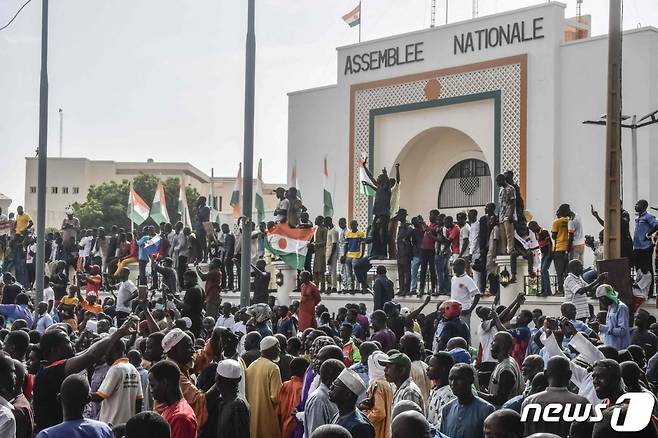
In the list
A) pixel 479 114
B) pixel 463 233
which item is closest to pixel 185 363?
A: pixel 463 233

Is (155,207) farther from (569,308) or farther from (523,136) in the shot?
(569,308)

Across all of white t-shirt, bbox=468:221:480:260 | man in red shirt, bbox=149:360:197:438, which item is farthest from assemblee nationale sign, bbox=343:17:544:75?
man in red shirt, bbox=149:360:197:438

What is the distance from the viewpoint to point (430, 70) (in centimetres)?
3130

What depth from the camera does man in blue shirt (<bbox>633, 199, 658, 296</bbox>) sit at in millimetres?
17312

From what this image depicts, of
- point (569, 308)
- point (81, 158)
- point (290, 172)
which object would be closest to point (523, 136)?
point (290, 172)

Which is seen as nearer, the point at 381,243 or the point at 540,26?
the point at 381,243

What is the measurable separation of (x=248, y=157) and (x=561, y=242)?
252 inches

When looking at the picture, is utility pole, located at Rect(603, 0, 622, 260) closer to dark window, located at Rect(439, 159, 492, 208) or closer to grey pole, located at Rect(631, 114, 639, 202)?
grey pole, located at Rect(631, 114, 639, 202)

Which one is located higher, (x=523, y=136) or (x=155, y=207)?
(x=523, y=136)

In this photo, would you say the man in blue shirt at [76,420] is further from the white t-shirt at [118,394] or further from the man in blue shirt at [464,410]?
the man in blue shirt at [464,410]

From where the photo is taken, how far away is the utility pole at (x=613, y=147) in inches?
612

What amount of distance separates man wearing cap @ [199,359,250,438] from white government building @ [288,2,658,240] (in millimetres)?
19028

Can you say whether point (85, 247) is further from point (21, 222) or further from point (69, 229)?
point (21, 222)

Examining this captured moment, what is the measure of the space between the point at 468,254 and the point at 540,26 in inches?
410
